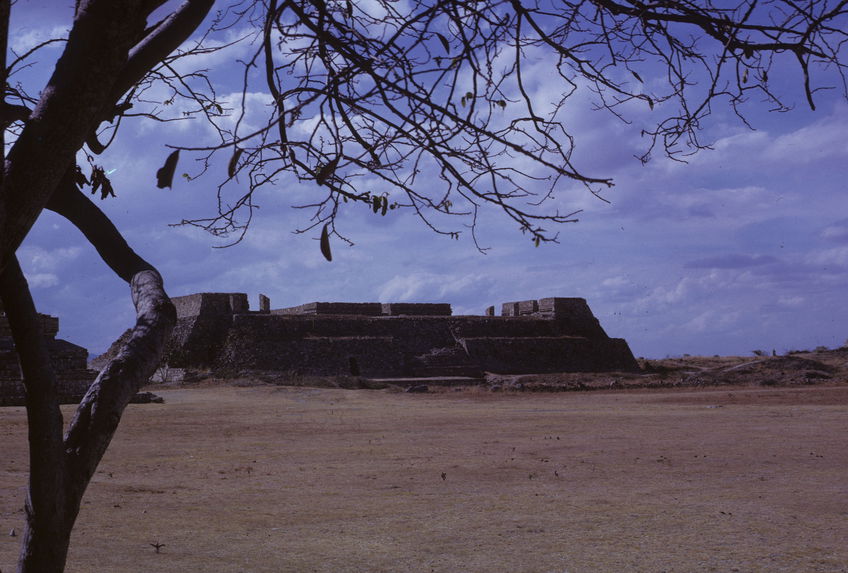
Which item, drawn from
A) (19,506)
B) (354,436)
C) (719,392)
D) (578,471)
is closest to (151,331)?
(19,506)

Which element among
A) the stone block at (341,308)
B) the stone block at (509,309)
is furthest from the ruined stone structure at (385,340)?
the stone block at (509,309)

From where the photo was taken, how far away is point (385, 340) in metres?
33.6

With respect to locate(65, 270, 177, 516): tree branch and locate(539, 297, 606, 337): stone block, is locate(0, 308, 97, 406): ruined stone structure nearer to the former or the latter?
locate(65, 270, 177, 516): tree branch

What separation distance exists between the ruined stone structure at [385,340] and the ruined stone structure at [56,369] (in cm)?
890

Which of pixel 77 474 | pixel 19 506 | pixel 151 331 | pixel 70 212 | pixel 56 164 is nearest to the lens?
pixel 56 164

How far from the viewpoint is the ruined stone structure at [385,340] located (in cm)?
3127

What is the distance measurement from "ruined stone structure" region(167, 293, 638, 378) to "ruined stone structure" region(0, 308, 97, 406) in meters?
8.90

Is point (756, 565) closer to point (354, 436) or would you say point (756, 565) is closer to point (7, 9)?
point (7, 9)

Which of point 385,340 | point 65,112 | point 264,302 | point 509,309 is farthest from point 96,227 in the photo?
point 509,309

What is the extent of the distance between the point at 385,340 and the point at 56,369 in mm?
15734

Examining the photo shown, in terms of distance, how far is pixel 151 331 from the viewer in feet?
11.2

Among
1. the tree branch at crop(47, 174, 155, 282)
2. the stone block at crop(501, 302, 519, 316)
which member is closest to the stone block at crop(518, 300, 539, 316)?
the stone block at crop(501, 302, 519, 316)

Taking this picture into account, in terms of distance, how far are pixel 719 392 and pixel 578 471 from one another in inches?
633

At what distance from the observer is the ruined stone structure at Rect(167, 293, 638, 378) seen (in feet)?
103
